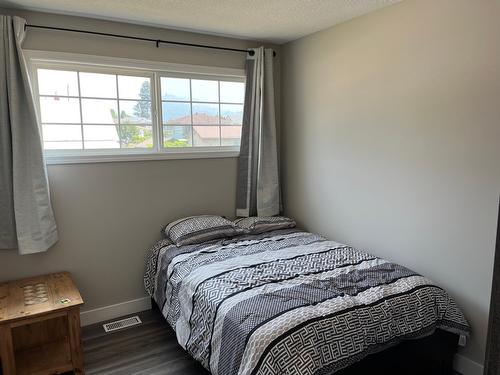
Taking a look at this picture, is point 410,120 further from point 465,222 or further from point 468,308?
point 468,308

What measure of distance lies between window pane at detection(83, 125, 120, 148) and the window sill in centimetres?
12

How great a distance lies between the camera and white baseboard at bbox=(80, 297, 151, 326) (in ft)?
9.57

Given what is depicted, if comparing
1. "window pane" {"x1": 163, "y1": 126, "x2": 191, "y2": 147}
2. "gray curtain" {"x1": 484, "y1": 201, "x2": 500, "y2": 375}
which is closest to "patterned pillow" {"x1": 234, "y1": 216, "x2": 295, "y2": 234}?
"window pane" {"x1": 163, "y1": 126, "x2": 191, "y2": 147}

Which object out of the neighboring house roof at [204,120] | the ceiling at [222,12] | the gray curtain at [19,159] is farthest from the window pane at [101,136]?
the ceiling at [222,12]

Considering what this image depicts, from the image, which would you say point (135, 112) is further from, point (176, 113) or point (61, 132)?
point (61, 132)

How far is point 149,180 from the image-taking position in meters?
3.06

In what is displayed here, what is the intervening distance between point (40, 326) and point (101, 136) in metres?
1.45

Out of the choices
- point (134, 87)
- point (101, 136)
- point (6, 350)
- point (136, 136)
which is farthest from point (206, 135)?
point (6, 350)

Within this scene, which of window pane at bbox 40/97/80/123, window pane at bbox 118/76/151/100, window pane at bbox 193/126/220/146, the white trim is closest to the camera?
the white trim

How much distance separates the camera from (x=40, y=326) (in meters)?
2.56

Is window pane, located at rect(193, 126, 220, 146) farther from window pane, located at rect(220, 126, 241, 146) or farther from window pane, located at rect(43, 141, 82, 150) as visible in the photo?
window pane, located at rect(43, 141, 82, 150)

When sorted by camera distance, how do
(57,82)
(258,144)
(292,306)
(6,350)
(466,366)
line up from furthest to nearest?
(258,144)
(57,82)
(466,366)
(6,350)
(292,306)

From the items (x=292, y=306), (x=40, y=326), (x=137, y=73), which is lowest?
(x=40, y=326)

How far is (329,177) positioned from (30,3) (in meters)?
2.51
